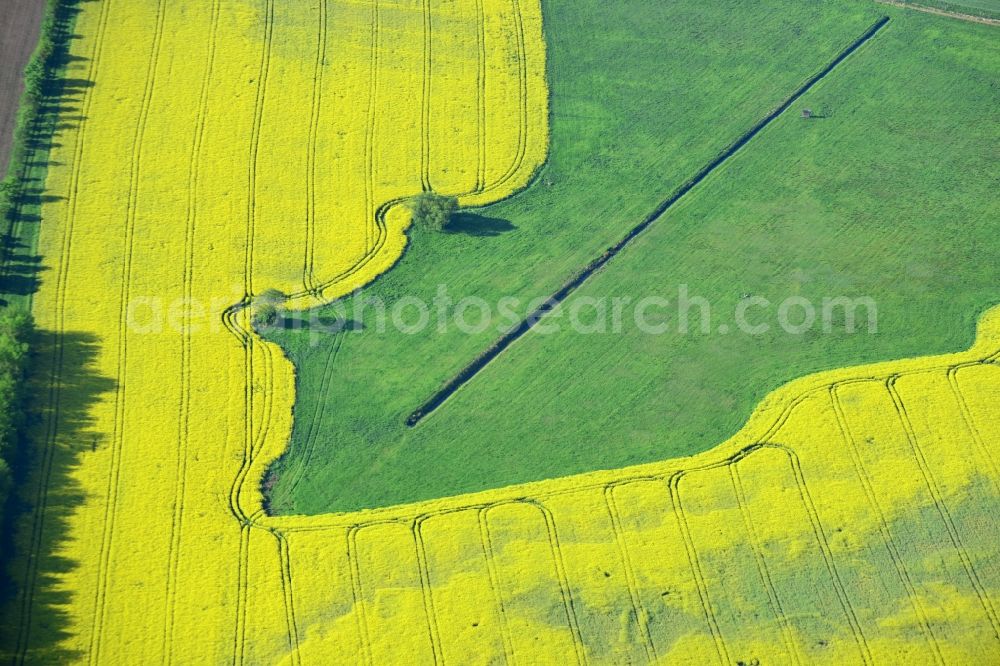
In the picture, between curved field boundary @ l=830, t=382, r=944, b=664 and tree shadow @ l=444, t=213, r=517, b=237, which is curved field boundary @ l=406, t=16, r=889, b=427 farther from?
curved field boundary @ l=830, t=382, r=944, b=664

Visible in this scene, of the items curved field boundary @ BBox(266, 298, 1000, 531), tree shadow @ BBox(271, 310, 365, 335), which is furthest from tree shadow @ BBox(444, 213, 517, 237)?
curved field boundary @ BBox(266, 298, 1000, 531)

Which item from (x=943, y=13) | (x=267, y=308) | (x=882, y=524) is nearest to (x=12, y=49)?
(x=267, y=308)

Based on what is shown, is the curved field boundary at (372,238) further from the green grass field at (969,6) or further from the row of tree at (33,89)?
the green grass field at (969,6)

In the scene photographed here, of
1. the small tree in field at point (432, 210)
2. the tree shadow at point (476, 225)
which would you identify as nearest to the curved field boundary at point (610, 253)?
the tree shadow at point (476, 225)

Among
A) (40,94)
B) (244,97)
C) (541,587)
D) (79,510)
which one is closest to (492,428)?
(541,587)

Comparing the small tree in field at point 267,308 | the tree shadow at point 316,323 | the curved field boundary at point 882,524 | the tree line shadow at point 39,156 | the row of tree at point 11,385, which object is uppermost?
the tree line shadow at point 39,156
